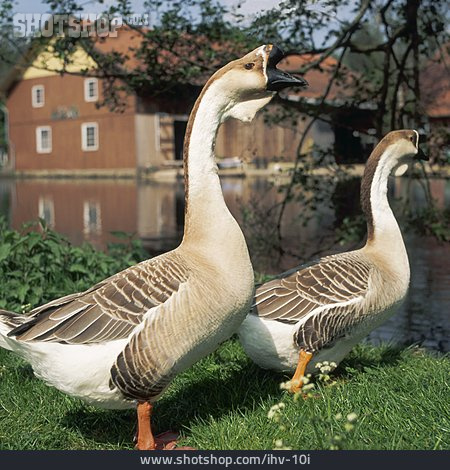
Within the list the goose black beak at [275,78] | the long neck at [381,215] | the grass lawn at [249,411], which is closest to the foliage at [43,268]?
the grass lawn at [249,411]

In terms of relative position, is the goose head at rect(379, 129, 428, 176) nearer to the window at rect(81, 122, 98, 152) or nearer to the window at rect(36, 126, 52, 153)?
the window at rect(81, 122, 98, 152)

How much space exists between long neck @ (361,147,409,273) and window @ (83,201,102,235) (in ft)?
34.3

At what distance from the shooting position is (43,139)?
1734 inches

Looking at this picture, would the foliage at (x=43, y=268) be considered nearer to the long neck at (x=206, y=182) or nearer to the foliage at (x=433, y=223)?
the long neck at (x=206, y=182)

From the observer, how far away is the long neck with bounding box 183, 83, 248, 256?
3.64 metres

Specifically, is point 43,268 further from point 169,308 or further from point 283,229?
Result: point 283,229

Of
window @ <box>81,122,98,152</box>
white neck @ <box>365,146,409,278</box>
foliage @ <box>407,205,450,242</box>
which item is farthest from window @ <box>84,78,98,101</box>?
white neck @ <box>365,146,409,278</box>

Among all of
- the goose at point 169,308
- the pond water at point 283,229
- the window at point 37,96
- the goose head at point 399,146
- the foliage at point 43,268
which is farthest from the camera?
the window at point 37,96

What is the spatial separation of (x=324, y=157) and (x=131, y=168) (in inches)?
1203

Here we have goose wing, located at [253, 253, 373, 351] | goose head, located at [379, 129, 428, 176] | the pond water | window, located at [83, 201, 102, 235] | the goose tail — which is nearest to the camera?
the goose tail

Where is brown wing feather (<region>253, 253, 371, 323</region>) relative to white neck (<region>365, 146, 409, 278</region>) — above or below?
below

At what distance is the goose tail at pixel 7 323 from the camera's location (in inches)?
142

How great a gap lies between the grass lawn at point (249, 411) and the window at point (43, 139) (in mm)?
39871
